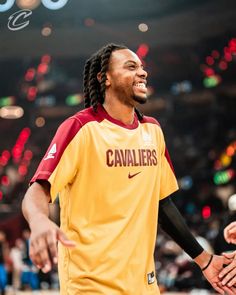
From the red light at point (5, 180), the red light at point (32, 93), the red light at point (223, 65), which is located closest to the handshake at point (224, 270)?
the red light at point (223, 65)

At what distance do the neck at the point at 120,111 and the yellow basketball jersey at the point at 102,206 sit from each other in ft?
0.33

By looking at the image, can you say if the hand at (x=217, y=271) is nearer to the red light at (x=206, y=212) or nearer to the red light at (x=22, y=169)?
the red light at (x=206, y=212)

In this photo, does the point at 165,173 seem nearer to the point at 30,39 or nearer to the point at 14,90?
the point at 30,39

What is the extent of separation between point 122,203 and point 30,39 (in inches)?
201

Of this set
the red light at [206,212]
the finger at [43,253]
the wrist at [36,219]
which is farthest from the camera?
the red light at [206,212]

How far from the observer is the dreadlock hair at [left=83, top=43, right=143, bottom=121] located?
10.1ft

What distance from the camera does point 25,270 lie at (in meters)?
14.0

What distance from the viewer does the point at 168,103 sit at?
18234 millimetres

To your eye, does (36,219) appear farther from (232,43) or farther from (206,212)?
(206,212)

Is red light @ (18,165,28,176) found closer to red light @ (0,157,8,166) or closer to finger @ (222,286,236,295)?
red light @ (0,157,8,166)

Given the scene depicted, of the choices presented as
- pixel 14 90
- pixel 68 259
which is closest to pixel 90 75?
pixel 68 259

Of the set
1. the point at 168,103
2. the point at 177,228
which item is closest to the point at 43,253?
the point at 177,228

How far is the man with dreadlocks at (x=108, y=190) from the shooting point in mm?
2713

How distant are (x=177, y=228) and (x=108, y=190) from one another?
548 millimetres
